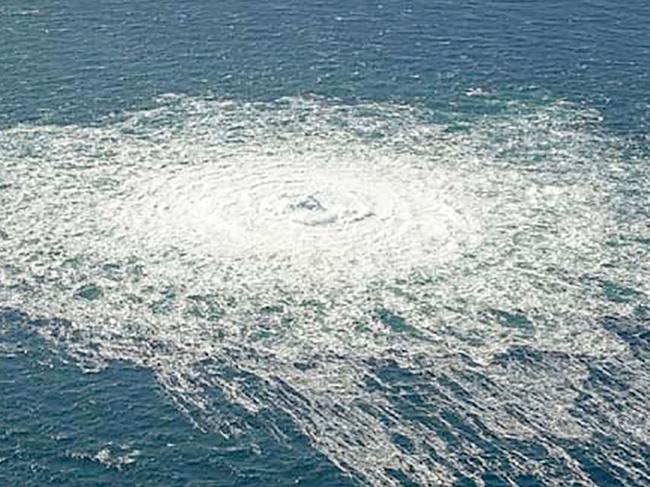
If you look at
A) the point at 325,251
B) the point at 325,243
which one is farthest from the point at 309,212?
the point at 325,251

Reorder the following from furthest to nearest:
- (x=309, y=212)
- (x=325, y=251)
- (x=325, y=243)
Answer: (x=309, y=212), (x=325, y=243), (x=325, y=251)

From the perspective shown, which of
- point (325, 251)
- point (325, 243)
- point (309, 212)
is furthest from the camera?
point (309, 212)

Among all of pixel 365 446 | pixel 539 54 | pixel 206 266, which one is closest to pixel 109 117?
pixel 206 266

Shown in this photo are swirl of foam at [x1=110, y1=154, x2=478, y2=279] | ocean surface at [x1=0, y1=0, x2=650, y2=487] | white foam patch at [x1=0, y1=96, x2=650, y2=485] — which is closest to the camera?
ocean surface at [x1=0, y1=0, x2=650, y2=487]

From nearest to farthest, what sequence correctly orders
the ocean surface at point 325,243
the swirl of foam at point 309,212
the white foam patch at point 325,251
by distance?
the ocean surface at point 325,243 < the white foam patch at point 325,251 < the swirl of foam at point 309,212

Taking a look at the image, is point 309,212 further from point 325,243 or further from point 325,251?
point 325,251
